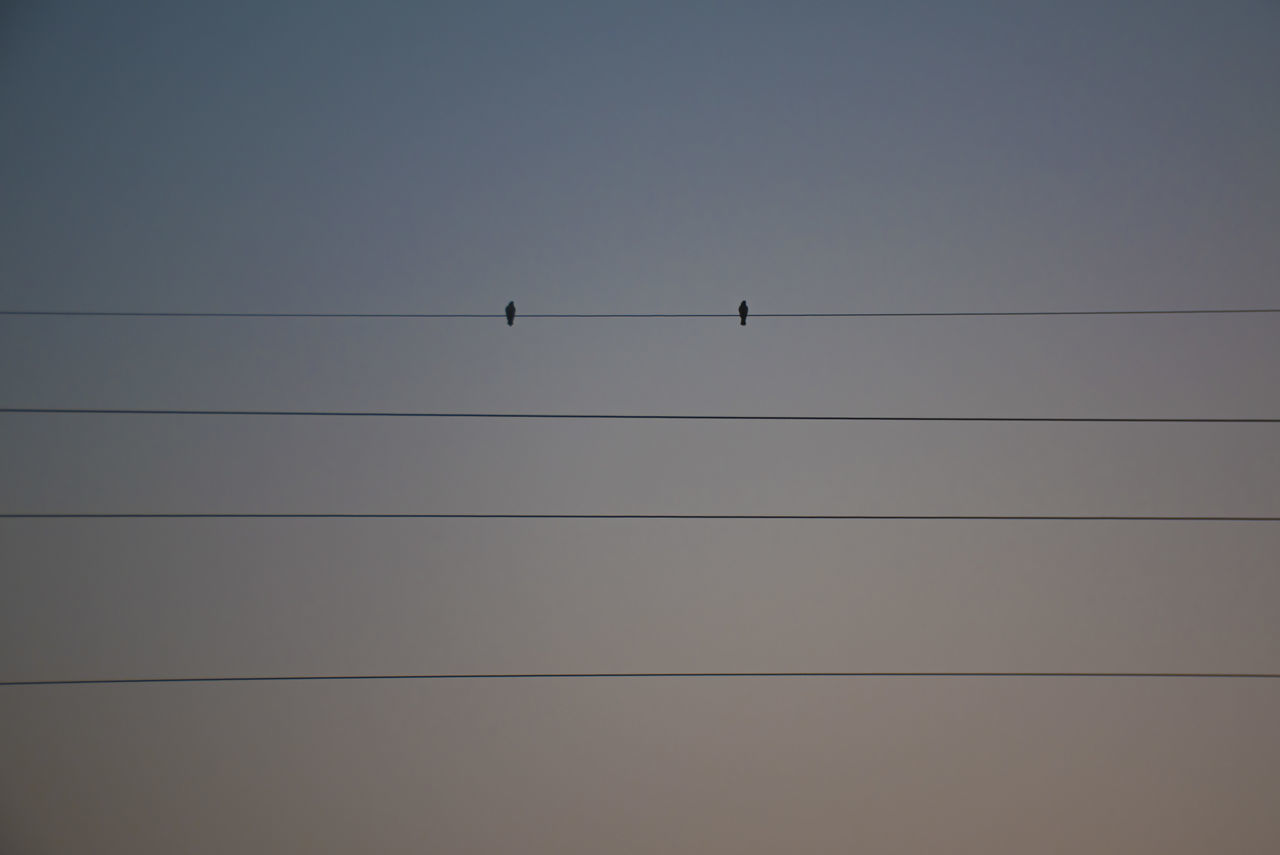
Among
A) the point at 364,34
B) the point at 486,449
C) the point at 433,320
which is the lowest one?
the point at 486,449

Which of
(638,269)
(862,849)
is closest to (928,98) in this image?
(638,269)

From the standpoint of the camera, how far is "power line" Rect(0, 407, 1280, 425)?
1.28m

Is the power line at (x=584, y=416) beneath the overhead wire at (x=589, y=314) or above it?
beneath

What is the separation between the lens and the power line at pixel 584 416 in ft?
4.19

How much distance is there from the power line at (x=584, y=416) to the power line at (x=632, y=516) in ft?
0.54

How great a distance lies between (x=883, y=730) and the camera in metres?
1.26

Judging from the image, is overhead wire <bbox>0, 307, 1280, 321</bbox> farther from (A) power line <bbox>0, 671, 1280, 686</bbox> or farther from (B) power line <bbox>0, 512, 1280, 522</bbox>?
(A) power line <bbox>0, 671, 1280, 686</bbox>

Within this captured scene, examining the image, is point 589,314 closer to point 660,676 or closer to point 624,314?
point 624,314

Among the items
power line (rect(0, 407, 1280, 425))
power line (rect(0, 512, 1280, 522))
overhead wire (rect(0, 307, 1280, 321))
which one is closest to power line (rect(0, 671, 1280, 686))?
power line (rect(0, 512, 1280, 522))

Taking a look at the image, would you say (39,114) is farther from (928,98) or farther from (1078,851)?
(1078,851)

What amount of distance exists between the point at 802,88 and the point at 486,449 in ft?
2.90

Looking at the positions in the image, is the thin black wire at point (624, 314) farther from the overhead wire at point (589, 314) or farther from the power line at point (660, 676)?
the power line at point (660, 676)

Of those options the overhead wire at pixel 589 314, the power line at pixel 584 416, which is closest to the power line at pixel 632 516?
the power line at pixel 584 416

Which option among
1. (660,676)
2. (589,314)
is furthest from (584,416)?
(660,676)
